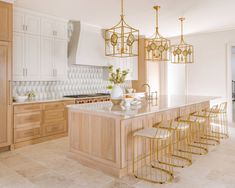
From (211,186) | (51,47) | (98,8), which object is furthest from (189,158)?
(51,47)

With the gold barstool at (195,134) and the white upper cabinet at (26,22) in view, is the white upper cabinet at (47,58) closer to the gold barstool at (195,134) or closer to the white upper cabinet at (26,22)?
the white upper cabinet at (26,22)

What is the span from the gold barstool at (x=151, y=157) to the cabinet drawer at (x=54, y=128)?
241 cm

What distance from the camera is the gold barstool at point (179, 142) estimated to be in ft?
11.2

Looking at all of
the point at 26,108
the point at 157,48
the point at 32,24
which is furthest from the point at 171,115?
the point at 32,24

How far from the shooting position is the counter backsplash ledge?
5.16 meters

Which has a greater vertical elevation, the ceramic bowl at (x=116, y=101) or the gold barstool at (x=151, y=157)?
the ceramic bowl at (x=116, y=101)

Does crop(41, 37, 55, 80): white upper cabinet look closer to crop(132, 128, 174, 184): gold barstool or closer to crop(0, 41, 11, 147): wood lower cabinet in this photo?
crop(0, 41, 11, 147): wood lower cabinet

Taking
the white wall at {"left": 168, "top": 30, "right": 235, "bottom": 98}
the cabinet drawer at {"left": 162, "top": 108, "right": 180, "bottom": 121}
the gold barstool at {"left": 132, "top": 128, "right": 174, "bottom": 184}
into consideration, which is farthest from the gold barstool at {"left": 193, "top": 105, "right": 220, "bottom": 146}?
the white wall at {"left": 168, "top": 30, "right": 235, "bottom": 98}

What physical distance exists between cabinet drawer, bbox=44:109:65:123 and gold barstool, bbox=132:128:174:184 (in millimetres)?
2390

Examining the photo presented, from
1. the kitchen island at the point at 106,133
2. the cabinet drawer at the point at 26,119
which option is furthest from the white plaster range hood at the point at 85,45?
the kitchen island at the point at 106,133

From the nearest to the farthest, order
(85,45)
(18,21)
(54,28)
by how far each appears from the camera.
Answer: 1. (18,21)
2. (54,28)
3. (85,45)

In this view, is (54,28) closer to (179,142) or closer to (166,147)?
(166,147)

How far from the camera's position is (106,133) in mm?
3180

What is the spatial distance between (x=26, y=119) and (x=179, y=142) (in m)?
3.12
